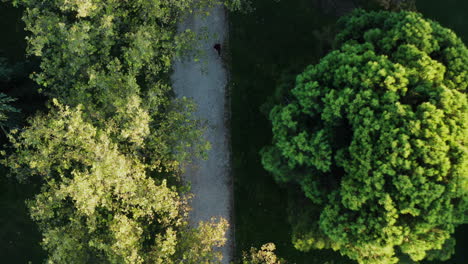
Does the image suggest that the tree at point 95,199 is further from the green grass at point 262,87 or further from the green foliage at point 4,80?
the green grass at point 262,87

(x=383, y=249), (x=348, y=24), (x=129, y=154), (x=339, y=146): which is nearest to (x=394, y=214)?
(x=383, y=249)

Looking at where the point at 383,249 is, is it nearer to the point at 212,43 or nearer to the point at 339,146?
the point at 339,146

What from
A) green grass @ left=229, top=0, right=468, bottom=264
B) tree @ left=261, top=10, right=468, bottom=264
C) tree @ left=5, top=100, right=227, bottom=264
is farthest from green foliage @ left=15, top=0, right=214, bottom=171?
tree @ left=261, top=10, right=468, bottom=264

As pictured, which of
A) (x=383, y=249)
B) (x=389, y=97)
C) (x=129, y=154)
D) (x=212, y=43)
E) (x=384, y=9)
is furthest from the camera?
(x=212, y=43)

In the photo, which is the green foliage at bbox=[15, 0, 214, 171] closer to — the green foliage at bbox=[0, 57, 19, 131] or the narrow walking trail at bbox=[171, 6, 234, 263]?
the green foliage at bbox=[0, 57, 19, 131]

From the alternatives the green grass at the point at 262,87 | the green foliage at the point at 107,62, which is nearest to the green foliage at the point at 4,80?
the green foliage at the point at 107,62
